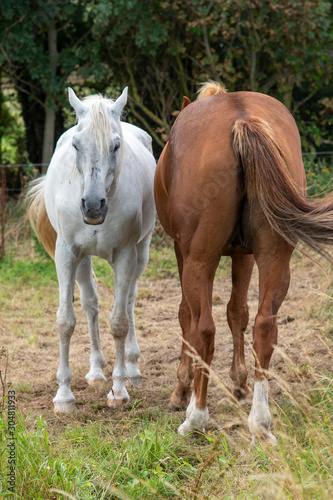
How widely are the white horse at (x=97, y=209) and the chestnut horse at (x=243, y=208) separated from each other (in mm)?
427

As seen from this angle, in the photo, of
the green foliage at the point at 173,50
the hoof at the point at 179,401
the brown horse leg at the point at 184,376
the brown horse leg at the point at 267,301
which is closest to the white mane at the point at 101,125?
the brown horse leg at the point at 184,376

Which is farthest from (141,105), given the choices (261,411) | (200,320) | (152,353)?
(261,411)

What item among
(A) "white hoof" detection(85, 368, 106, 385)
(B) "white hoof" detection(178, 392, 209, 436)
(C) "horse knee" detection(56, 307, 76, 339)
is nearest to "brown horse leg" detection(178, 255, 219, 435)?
(B) "white hoof" detection(178, 392, 209, 436)

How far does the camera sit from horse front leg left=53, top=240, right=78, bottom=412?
11.8 feet

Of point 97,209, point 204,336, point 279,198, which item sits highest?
point 279,198

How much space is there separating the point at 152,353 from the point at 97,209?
2.02 m

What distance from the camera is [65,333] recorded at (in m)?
3.69

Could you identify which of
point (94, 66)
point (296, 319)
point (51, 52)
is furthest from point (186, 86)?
point (296, 319)

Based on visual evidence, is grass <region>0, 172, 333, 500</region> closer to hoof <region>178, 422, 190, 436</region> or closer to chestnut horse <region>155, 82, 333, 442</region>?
hoof <region>178, 422, 190, 436</region>

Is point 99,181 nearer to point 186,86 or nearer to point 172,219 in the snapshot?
point 172,219

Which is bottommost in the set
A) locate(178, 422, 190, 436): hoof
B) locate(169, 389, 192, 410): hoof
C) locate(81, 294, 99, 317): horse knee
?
locate(169, 389, 192, 410): hoof

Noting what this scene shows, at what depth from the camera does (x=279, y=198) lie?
2666mm

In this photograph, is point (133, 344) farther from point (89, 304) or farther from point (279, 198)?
point (279, 198)

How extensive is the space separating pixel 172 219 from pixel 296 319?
2687 mm
